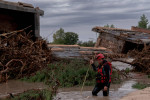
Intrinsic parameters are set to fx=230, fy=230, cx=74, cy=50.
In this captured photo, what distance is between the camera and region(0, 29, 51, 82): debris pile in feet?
30.3

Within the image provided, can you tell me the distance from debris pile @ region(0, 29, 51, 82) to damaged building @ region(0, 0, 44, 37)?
1.90 ft

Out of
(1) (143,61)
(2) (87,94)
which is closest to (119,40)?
(1) (143,61)

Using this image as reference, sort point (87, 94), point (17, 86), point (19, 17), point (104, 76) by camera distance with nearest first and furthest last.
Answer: point (104, 76), point (87, 94), point (17, 86), point (19, 17)

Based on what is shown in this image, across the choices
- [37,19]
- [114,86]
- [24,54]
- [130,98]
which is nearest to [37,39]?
[37,19]

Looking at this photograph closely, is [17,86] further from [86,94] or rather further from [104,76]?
[104,76]

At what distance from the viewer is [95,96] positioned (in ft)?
22.4

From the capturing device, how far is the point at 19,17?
11.5 m

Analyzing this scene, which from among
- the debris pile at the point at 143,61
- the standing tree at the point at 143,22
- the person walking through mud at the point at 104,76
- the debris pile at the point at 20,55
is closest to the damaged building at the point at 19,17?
the debris pile at the point at 20,55

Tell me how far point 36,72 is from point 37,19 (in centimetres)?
304

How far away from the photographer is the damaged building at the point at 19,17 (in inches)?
411

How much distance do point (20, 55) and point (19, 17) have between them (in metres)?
2.69

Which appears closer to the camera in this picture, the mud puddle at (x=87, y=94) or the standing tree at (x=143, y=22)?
the mud puddle at (x=87, y=94)

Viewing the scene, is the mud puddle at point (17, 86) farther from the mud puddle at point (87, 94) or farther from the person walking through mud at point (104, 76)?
the person walking through mud at point (104, 76)

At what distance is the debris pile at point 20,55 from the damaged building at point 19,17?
0.58 metres
